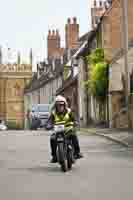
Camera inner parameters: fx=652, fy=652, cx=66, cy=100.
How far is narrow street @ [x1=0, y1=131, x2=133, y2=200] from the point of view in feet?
37.0

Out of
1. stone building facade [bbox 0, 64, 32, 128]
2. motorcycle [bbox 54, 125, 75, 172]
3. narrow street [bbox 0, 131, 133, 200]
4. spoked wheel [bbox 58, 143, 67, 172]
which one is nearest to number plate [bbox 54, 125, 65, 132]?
motorcycle [bbox 54, 125, 75, 172]

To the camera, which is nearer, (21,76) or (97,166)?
(97,166)

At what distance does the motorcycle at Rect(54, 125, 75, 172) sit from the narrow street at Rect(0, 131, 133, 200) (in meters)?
0.24

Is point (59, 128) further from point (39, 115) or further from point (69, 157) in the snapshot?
point (39, 115)

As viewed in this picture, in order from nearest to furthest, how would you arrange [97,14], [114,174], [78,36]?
1. [114,174]
2. [97,14]
3. [78,36]

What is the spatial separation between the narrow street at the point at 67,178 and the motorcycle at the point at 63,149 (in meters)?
0.24

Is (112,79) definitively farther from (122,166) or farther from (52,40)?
(52,40)

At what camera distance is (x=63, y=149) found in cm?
1509

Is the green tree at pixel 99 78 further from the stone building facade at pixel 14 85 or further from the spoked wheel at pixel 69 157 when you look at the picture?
the stone building facade at pixel 14 85

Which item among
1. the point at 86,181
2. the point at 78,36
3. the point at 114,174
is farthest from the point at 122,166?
the point at 78,36

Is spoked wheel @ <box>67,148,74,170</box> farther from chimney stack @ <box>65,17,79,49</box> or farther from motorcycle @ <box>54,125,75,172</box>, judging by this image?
chimney stack @ <box>65,17,79,49</box>

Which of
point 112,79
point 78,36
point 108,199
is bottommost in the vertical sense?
point 108,199

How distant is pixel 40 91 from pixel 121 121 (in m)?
65.3

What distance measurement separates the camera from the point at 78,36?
83.4 m
